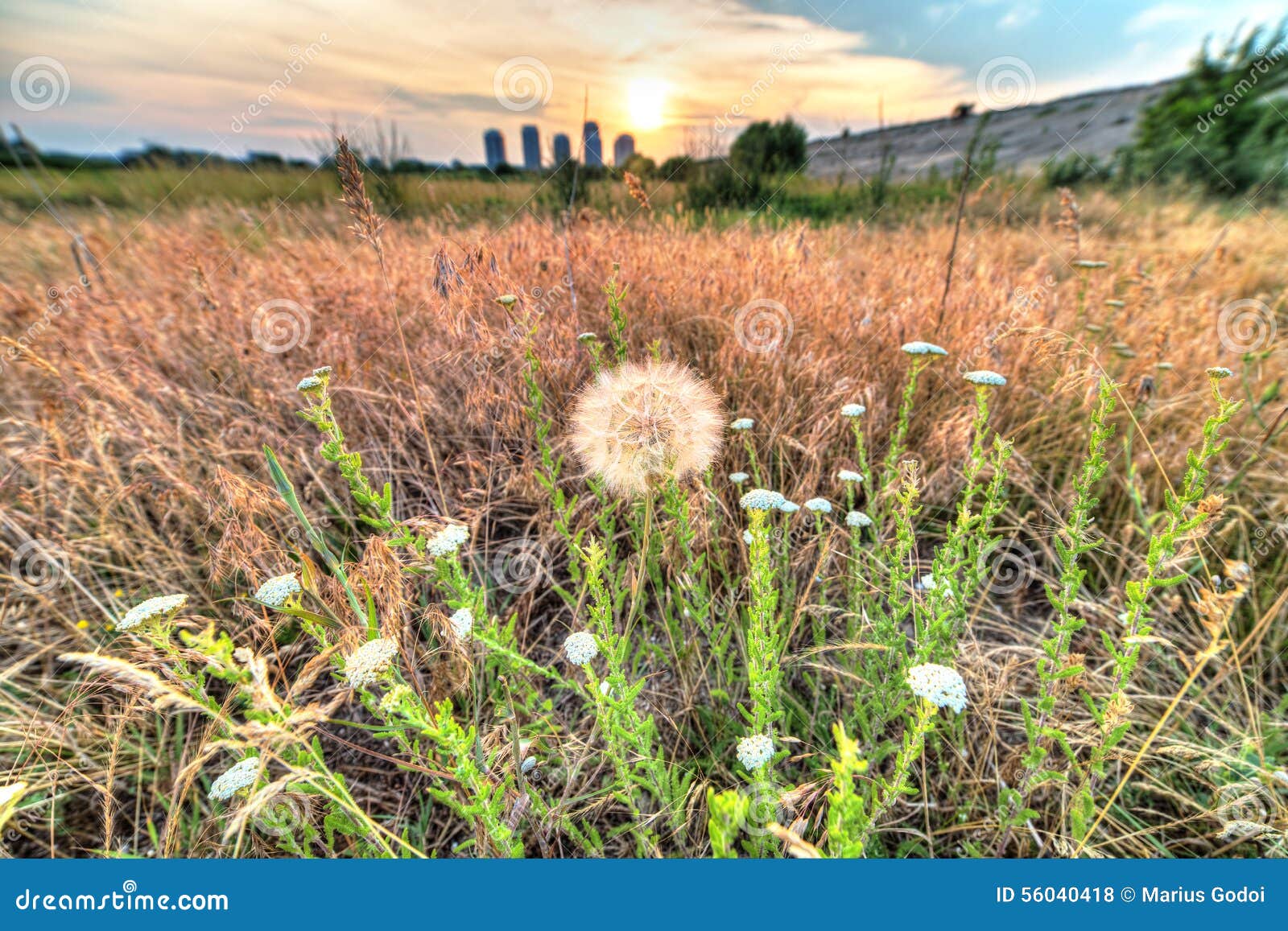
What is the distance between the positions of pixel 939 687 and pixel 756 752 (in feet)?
1.30

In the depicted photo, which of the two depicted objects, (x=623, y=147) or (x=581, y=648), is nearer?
(x=581, y=648)

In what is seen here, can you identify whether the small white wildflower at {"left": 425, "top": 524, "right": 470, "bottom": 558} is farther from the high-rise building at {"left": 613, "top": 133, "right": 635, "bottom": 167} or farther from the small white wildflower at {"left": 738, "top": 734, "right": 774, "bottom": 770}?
the high-rise building at {"left": 613, "top": 133, "right": 635, "bottom": 167}

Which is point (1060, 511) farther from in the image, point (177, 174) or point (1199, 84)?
point (1199, 84)

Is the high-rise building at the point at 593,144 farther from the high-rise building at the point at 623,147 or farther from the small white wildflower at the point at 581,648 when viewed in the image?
the small white wildflower at the point at 581,648

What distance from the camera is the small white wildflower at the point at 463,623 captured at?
1.38 metres

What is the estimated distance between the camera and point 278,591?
129cm

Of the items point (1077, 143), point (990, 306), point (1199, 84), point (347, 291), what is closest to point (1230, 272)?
point (990, 306)

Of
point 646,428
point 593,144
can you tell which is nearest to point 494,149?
point 593,144

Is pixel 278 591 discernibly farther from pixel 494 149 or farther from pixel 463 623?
pixel 494 149

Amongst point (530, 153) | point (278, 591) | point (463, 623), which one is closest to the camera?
point (278, 591)

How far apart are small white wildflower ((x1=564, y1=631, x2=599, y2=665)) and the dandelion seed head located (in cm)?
46

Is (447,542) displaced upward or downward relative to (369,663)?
upward

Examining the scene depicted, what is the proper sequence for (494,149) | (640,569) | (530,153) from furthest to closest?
(494,149) < (530,153) < (640,569)

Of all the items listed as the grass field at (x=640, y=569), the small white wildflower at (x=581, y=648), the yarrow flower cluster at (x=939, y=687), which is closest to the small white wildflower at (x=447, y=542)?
the grass field at (x=640, y=569)
